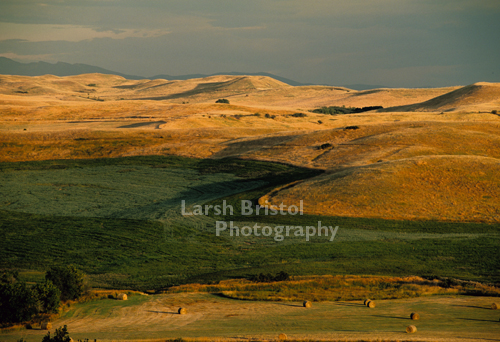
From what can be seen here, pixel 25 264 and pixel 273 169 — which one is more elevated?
pixel 273 169

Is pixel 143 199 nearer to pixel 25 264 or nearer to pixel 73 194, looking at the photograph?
pixel 73 194

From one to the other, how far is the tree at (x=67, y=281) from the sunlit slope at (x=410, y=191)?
26.1m

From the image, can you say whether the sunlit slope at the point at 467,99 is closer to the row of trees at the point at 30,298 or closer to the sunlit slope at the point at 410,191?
the sunlit slope at the point at 410,191

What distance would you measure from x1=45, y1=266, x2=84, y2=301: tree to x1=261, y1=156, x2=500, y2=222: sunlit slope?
26.1 m

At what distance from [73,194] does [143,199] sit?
956 cm

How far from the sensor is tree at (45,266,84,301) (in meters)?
28.2

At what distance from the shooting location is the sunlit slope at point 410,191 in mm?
47062

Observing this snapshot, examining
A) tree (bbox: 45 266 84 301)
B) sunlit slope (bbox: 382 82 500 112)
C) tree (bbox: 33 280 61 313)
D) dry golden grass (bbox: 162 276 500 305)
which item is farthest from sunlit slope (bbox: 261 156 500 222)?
sunlit slope (bbox: 382 82 500 112)

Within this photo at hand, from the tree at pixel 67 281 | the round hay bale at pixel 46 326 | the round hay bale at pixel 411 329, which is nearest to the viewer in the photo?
the round hay bale at pixel 411 329

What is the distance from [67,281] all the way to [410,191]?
36.0 meters

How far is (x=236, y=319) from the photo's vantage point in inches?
968

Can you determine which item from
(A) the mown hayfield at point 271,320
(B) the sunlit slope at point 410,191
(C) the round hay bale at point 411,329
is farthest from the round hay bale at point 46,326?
(B) the sunlit slope at point 410,191

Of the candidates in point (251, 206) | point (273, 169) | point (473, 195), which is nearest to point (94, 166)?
point (273, 169)

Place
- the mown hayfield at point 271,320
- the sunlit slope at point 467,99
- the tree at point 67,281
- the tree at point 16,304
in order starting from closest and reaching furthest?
the mown hayfield at point 271,320 < the tree at point 16,304 < the tree at point 67,281 < the sunlit slope at point 467,99
